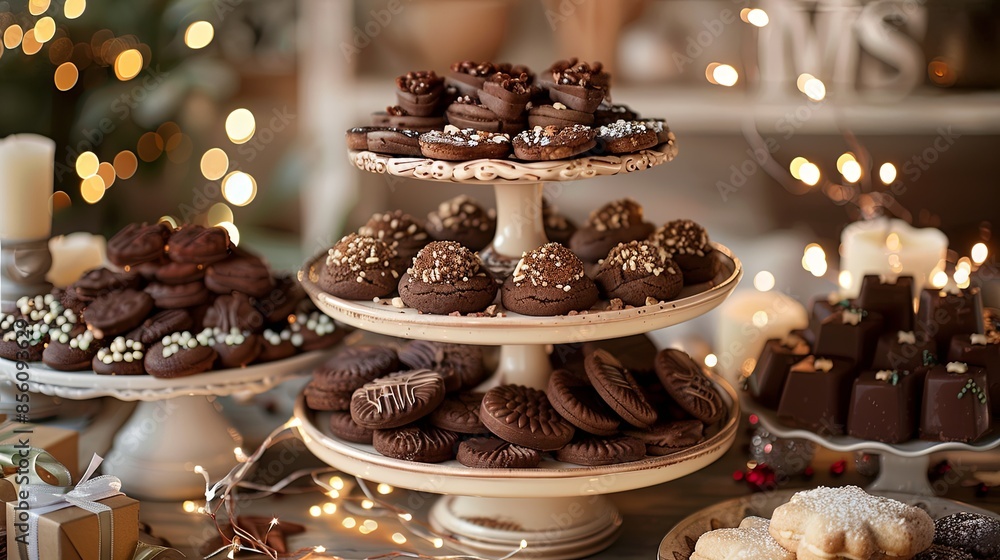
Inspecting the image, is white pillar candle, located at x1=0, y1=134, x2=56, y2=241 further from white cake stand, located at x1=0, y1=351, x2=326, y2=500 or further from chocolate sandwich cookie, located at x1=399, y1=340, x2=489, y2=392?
chocolate sandwich cookie, located at x1=399, y1=340, x2=489, y2=392

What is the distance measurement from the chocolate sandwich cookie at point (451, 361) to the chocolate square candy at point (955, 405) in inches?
26.5

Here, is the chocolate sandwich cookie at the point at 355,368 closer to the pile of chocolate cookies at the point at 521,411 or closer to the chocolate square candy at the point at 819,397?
the pile of chocolate cookies at the point at 521,411

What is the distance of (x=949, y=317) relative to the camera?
162 centimetres

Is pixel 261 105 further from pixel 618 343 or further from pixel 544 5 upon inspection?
pixel 618 343

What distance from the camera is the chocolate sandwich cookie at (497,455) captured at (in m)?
1.38

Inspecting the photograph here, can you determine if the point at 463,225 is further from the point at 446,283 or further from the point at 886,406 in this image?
the point at 886,406

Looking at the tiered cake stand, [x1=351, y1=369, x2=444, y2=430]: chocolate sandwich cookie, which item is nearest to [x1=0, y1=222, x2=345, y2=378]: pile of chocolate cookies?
the tiered cake stand

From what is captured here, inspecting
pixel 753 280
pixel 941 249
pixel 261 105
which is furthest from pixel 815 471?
pixel 261 105

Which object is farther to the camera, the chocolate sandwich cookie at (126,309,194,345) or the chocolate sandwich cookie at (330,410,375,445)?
the chocolate sandwich cookie at (126,309,194,345)

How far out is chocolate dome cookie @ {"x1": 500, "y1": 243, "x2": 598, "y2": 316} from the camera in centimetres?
138

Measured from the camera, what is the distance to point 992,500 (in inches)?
63.6

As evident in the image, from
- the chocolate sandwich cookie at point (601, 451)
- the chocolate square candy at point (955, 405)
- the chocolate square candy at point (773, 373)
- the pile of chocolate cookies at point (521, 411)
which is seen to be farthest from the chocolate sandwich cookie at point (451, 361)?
the chocolate square candy at point (955, 405)

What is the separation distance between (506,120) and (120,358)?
2.30ft

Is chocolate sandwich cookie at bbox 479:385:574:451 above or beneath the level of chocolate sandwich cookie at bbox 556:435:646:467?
above
